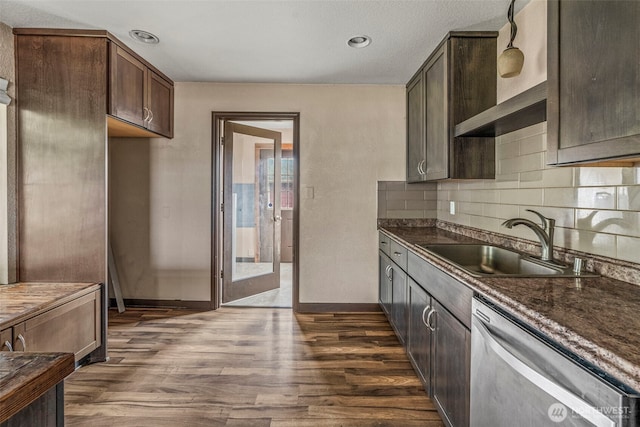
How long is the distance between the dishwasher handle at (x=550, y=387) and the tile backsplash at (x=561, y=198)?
0.69 meters

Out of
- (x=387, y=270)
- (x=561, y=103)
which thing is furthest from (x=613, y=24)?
→ (x=387, y=270)

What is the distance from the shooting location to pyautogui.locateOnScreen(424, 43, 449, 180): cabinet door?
2.52 m

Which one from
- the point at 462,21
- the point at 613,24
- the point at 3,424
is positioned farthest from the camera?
the point at 462,21

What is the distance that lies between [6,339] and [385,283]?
8.87 feet

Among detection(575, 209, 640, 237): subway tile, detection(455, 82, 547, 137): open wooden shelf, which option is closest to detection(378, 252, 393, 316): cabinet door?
detection(455, 82, 547, 137): open wooden shelf

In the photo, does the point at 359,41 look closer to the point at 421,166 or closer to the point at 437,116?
the point at 437,116

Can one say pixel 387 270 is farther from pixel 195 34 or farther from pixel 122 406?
pixel 195 34

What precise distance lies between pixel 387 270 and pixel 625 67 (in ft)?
7.83

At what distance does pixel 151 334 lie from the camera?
3.02 metres

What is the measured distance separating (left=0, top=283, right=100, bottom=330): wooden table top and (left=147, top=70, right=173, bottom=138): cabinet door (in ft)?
4.92

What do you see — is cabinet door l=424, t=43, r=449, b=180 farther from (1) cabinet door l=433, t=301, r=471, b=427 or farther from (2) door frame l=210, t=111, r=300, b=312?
(2) door frame l=210, t=111, r=300, b=312

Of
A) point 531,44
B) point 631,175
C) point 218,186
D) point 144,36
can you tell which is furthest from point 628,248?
point 218,186

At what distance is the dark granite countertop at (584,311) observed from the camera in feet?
2.51

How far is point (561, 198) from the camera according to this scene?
179 centimetres
